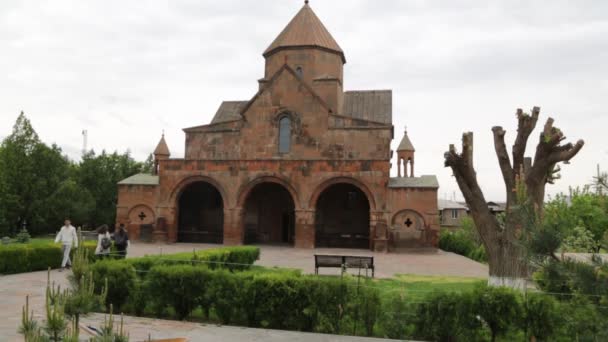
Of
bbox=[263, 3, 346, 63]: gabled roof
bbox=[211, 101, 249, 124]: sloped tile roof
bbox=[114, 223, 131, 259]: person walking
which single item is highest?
bbox=[263, 3, 346, 63]: gabled roof

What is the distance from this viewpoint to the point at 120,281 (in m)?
7.04

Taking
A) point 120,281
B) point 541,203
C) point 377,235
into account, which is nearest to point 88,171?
point 377,235

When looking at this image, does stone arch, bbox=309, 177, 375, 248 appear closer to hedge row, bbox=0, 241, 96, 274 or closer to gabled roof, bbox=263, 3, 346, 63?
gabled roof, bbox=263, 3, 346, 63

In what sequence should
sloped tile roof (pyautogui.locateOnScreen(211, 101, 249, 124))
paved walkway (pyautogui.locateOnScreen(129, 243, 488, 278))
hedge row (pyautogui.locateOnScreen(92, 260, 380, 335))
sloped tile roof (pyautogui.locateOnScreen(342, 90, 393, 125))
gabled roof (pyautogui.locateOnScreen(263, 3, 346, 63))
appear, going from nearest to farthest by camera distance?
hedge row (pyautogui.locateOnScreen(92, 260, 380, 335)) < paved walkway (pyautogui.locateOnScreen(129, 243, 488, 278)) < gabled roof (pyautogui.locateOnScreen(263, 3, 346, 63)) < sloped tile roof (pyautogui.locateOnScreen(342, 90, 393, 125)) < sloped tile roof (pyautogui.locateOnScreen(211, 101, 249, 124))

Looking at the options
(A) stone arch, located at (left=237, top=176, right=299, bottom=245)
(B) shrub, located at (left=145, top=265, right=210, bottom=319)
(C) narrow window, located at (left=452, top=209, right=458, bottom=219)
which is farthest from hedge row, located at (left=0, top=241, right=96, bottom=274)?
(C) narrow window, located at (left=452, top=209, right=458, bottom=219)

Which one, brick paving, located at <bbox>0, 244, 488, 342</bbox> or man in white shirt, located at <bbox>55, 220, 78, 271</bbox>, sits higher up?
man in white shirt, located at <bbox>55, 220, 78, 271</bbox>

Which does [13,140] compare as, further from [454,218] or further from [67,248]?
[454,218]

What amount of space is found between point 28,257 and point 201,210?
1235 centimetres

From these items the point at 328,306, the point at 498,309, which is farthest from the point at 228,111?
the point at 498,309

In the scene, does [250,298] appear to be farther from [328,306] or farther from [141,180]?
[141,180]

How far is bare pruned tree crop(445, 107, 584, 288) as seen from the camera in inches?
294

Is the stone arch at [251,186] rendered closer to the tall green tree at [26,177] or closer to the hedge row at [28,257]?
the hedge row at [28,257]

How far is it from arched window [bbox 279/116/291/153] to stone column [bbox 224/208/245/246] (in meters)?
3.54

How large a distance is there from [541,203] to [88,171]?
29.0m
